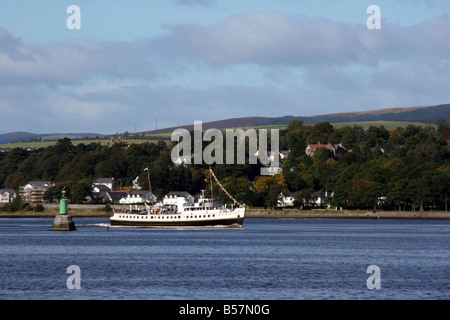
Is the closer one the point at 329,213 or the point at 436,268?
the point at 436,268

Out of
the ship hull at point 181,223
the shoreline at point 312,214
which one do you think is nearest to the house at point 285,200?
the shoreline at point 312,214

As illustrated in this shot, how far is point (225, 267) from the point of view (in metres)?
58.8

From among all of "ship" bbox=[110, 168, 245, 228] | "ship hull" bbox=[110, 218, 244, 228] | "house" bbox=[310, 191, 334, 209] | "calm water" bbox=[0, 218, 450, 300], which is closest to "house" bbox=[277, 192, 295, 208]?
"house" bbox=[310, 191, 334, 209]

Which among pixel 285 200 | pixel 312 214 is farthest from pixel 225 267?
pixel 285 200

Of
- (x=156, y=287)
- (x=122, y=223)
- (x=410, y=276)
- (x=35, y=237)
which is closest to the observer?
(x=156, y=287)

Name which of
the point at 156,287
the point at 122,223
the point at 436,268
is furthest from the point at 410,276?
the point at 122,223

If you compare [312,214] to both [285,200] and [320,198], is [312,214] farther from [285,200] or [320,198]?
[320,198]

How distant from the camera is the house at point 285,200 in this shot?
591ft

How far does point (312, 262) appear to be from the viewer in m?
63.1

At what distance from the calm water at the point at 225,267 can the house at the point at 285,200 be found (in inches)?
3356

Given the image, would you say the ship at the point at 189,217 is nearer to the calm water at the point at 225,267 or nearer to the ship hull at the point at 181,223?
the ship hull at the point at 181,223

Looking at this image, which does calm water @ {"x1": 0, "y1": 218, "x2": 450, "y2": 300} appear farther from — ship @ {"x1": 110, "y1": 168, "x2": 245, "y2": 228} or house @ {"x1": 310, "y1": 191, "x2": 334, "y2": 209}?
house @ {"x1": 310, "y1": 191, "x2": 334, "y2": 209}
